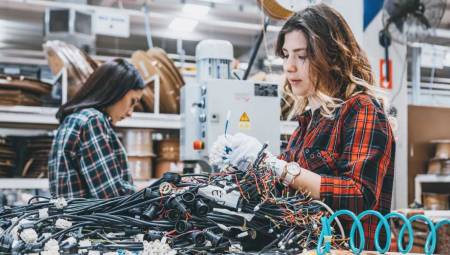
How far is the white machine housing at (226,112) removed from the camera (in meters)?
2.07

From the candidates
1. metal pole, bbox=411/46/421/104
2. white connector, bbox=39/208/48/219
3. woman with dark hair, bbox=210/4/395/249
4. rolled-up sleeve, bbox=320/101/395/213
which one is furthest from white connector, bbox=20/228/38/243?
metal pole, bbox=411/46/421/104

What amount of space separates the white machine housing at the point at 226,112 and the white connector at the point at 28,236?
126cm

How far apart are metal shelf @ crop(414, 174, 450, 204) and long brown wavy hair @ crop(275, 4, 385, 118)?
2.19m

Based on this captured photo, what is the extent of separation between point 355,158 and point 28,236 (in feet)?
2.39

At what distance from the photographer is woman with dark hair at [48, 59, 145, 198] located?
1.96 metres

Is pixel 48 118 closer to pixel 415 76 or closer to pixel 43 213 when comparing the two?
pixel 43 213

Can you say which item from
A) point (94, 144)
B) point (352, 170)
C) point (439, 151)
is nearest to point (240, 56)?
point (439, 151)

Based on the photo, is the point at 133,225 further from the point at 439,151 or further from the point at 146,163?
the point at 439,151

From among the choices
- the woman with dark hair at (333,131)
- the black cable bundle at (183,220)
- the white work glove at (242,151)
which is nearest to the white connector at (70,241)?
the black cable bundle at (183,220)

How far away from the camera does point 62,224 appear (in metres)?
0.88

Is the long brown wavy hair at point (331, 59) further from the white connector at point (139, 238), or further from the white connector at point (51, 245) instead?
the white connector at point (51, 245)

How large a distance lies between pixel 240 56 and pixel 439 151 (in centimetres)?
471

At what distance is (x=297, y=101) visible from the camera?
1.53 m

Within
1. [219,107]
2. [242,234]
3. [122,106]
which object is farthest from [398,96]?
[242,234]
